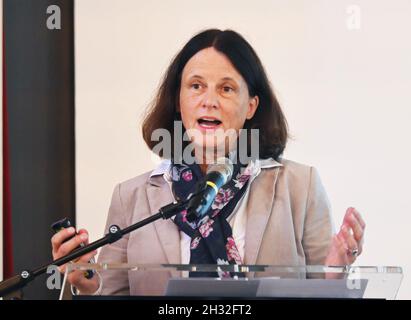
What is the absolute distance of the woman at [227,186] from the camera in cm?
292

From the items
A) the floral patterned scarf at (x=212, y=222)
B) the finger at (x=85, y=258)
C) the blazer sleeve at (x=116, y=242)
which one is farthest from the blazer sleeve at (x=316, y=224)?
the finger at (x=85, y=258)

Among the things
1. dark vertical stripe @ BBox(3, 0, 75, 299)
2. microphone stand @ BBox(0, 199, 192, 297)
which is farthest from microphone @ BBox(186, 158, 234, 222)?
dark vertical stripe @ BBox(3, 0, 75, 299)

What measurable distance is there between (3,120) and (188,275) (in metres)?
1.29

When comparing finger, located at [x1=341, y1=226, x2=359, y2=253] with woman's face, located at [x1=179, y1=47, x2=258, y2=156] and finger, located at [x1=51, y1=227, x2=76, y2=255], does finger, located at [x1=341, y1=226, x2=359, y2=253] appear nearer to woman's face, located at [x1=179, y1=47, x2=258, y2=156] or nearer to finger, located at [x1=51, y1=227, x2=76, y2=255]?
woman's face, located at [x1=179, y1=47, x2=258, y2=156]

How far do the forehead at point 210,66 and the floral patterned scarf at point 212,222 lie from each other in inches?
13.0

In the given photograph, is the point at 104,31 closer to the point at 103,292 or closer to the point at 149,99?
the point at 149,99

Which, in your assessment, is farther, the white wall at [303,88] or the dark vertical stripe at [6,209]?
the dark vertical stripe at [6,209]

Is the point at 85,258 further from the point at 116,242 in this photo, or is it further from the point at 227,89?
the point at 227,89

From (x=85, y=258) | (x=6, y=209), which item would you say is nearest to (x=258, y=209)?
(x=85, y=258)

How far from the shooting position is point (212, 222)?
9.64 feet

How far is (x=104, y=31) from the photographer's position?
3096 mm

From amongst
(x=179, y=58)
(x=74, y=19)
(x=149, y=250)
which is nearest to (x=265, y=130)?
(x=179, y=58)

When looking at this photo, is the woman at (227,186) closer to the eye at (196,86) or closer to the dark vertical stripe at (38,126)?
the eye at (196,86)

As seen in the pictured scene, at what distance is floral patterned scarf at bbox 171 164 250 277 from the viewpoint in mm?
2906
